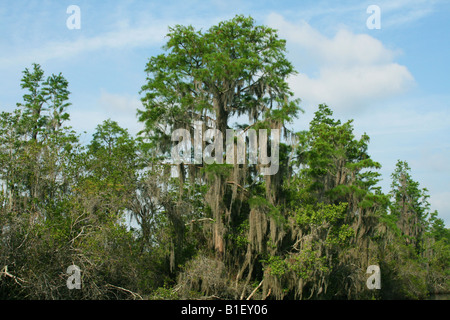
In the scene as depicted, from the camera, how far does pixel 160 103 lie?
20781 mm

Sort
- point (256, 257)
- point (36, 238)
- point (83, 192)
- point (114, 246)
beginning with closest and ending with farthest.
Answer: point (36, 238) < point (114, 246) < point (83, 192) < point (256, 257)

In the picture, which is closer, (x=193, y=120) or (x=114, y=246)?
(x=114, y=246)

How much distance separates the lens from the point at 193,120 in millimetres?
20328

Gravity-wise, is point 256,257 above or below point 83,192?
below

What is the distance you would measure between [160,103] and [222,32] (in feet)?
15.3

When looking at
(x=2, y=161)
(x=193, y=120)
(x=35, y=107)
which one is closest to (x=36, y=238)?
(x=2, y=161)

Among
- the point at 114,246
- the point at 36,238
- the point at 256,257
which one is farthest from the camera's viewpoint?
the point at 256,257

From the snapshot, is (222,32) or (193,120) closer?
(193,120)

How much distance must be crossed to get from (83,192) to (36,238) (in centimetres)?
281

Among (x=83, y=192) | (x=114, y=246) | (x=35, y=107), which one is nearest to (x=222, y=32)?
(x=83, y=192)

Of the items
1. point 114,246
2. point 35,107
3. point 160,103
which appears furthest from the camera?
point 35,107
